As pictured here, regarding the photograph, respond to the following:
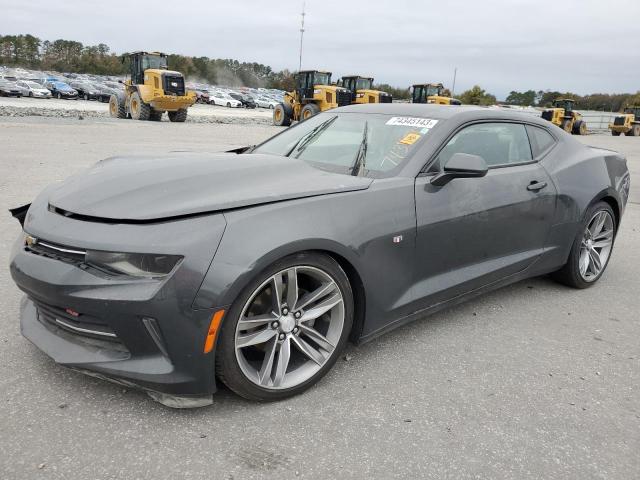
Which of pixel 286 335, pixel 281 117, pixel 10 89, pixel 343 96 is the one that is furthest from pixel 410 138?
pixel 10 89

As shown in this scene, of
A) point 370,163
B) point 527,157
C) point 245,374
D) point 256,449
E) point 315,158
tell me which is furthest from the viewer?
point 527,157

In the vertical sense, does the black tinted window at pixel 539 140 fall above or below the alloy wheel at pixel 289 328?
above

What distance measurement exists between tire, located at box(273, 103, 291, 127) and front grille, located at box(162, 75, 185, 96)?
5357 mm

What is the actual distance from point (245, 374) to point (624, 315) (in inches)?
118

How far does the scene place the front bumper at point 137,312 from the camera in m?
2.20

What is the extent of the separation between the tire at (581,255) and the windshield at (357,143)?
68.4 inches

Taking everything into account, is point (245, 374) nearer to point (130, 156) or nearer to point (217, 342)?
point (217, 342)

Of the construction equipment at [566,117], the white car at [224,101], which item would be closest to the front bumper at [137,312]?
the construction equipment at [566,117]

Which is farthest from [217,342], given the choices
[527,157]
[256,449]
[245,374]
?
[527,157]

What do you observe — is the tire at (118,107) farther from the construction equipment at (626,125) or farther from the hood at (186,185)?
the construction equipment at (626,125)

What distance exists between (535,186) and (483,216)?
67 centimetres

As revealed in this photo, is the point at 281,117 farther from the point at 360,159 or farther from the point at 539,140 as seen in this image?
the point at 360,159

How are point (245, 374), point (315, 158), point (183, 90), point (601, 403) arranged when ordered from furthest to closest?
point (183, 90)
point (315, 158)
point (601, 403)
point (245, 374)

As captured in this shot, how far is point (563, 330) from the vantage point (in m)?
3.65
